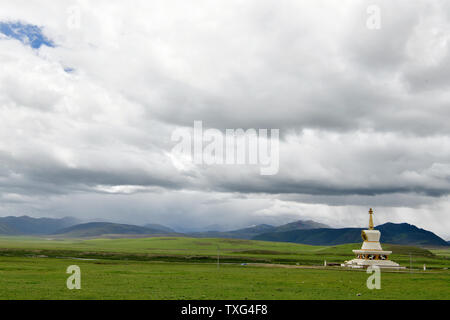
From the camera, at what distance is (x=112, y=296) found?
118 ft

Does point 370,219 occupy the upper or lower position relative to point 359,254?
upper

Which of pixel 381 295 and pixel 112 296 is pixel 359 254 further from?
pixel 112 296

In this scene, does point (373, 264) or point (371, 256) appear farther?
point (371, 256)

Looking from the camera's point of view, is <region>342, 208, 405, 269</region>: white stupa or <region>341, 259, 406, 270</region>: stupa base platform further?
<region>342, 208, 405, 269</region>: white stupa

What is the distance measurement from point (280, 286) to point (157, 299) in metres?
17.9

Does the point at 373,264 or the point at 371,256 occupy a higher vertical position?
the point at 371,256

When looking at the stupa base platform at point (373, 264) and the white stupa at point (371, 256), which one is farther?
the white stupa at point (371, 256)
